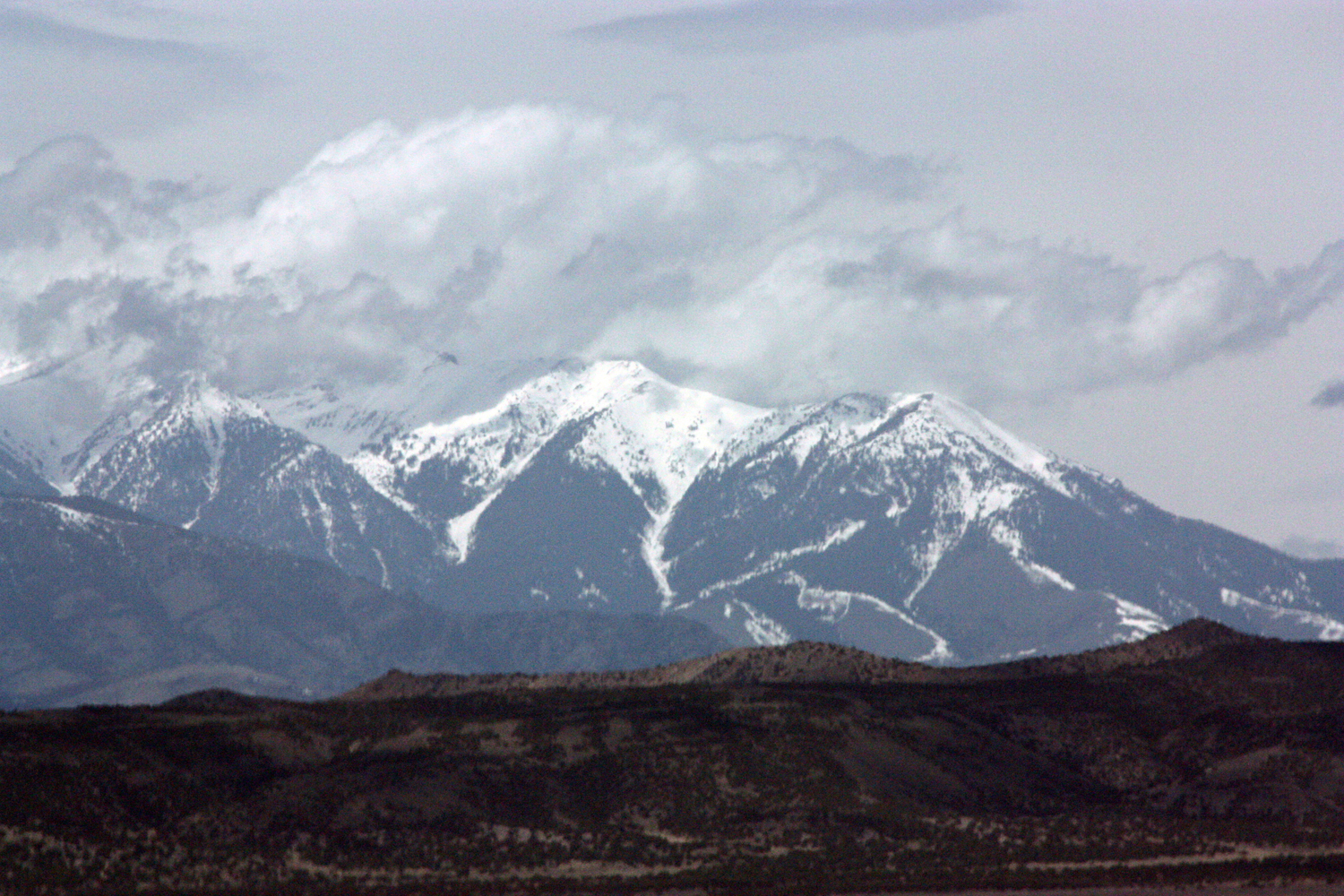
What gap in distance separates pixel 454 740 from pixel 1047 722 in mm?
48921

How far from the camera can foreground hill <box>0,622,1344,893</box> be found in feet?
459

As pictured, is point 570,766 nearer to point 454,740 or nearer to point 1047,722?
point 454,740

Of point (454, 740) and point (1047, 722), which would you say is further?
point (1047, 722)

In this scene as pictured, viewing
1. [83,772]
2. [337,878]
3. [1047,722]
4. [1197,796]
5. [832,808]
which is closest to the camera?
[337,878]

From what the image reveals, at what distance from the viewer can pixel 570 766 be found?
167875 mm

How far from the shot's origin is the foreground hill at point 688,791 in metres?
140

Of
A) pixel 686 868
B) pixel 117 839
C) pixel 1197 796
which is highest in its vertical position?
pixel 1197 796

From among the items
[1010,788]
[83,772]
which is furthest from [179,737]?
[1010,788]

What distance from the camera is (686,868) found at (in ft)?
471

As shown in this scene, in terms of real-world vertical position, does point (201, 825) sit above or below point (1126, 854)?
below

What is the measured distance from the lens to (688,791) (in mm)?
164750

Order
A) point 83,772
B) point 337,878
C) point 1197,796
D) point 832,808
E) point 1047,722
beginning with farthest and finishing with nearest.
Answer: point 1047,722 < point 1197,796 < point 832,808 < point 83,772 < point 337,878

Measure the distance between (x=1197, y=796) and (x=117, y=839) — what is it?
77317 mm

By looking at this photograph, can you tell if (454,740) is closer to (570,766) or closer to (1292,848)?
(570,766)
